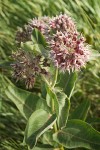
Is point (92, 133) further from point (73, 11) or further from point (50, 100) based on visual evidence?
point (73, 11)

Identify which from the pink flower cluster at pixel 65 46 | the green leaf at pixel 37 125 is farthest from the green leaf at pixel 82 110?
the pink flower cluster at pixel 65 46

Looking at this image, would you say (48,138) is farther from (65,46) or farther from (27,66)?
(65,46)

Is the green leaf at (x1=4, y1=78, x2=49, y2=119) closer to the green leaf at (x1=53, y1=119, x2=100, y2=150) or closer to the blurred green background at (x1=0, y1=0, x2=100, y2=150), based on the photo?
the green leaf at (x1=53, y1=119, x2=100, y2=150)

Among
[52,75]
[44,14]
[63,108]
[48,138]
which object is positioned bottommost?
[48,138]

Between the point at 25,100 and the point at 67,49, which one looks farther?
the point at 25,100

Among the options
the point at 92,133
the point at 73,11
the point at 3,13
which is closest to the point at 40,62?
the point at 92,133

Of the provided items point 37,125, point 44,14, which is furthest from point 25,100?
point 44,14
